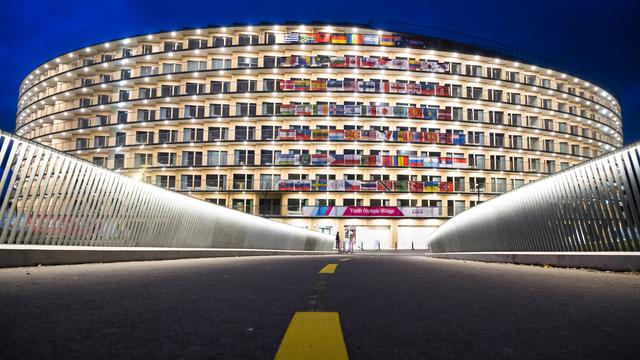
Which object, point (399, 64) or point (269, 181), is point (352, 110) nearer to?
point (399, 64)

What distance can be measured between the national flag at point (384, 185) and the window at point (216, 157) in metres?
18.3

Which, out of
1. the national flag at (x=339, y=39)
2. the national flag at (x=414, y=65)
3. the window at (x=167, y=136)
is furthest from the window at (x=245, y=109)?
the national flag at (x=414, y=65)

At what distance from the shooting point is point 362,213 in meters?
57.4

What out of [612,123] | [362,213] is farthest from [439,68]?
[612,123]

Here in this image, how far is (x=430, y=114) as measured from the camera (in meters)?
60.1

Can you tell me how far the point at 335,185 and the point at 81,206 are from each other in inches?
1878

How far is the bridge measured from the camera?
239cm

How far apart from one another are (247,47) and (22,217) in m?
54.9

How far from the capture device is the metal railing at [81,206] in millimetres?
8242

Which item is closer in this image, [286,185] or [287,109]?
[286,185]

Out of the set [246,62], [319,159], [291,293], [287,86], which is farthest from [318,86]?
[291,293]

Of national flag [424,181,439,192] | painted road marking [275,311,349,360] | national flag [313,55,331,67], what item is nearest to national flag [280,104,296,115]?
national flag [313,55,331,67]

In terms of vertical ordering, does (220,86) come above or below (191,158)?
above

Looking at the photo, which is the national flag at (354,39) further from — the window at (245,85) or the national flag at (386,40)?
the window at (245,85)
